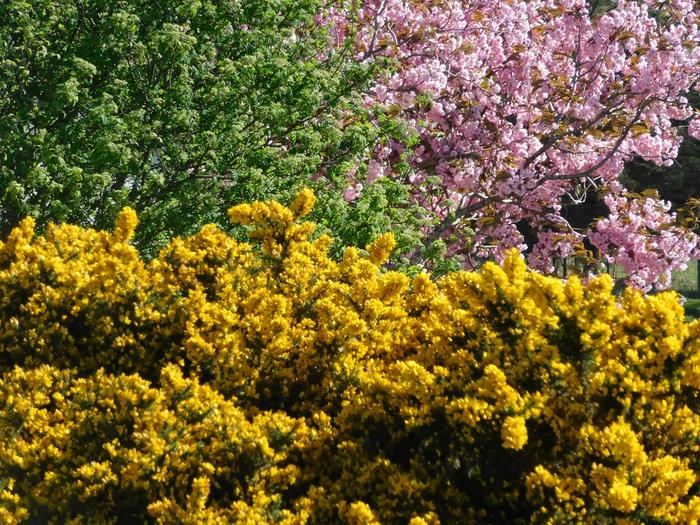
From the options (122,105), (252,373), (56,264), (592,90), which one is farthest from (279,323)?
(592,90)

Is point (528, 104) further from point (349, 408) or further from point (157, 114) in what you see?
point (349, 408)

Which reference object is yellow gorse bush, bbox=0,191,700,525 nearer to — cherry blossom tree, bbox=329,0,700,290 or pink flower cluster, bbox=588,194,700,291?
cherry blossom tree, bbox=329,0,700,290

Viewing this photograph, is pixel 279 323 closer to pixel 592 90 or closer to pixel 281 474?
pixel 281 474

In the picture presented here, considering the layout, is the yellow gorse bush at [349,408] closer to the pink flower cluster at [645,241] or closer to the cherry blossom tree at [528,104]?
the cherry blossom tree at [528,104]

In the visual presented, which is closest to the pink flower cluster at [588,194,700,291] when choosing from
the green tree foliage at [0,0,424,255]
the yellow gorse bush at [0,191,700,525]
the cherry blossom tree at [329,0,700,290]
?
the cherry blossom tree at [329,0,700,290]

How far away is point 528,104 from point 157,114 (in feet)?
17.1

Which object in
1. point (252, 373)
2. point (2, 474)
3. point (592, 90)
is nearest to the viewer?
point (2, 474)

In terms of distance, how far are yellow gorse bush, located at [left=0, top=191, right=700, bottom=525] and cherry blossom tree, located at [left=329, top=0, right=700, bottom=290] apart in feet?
16.0

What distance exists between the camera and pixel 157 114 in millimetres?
6793

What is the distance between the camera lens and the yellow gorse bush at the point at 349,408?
10.9 feet

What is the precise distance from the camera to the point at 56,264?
4.42 metres

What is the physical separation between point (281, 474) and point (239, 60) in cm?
424

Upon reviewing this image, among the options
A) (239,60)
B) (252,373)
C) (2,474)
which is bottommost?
(2,474)

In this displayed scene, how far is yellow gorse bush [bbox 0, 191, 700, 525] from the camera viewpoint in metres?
3.34
